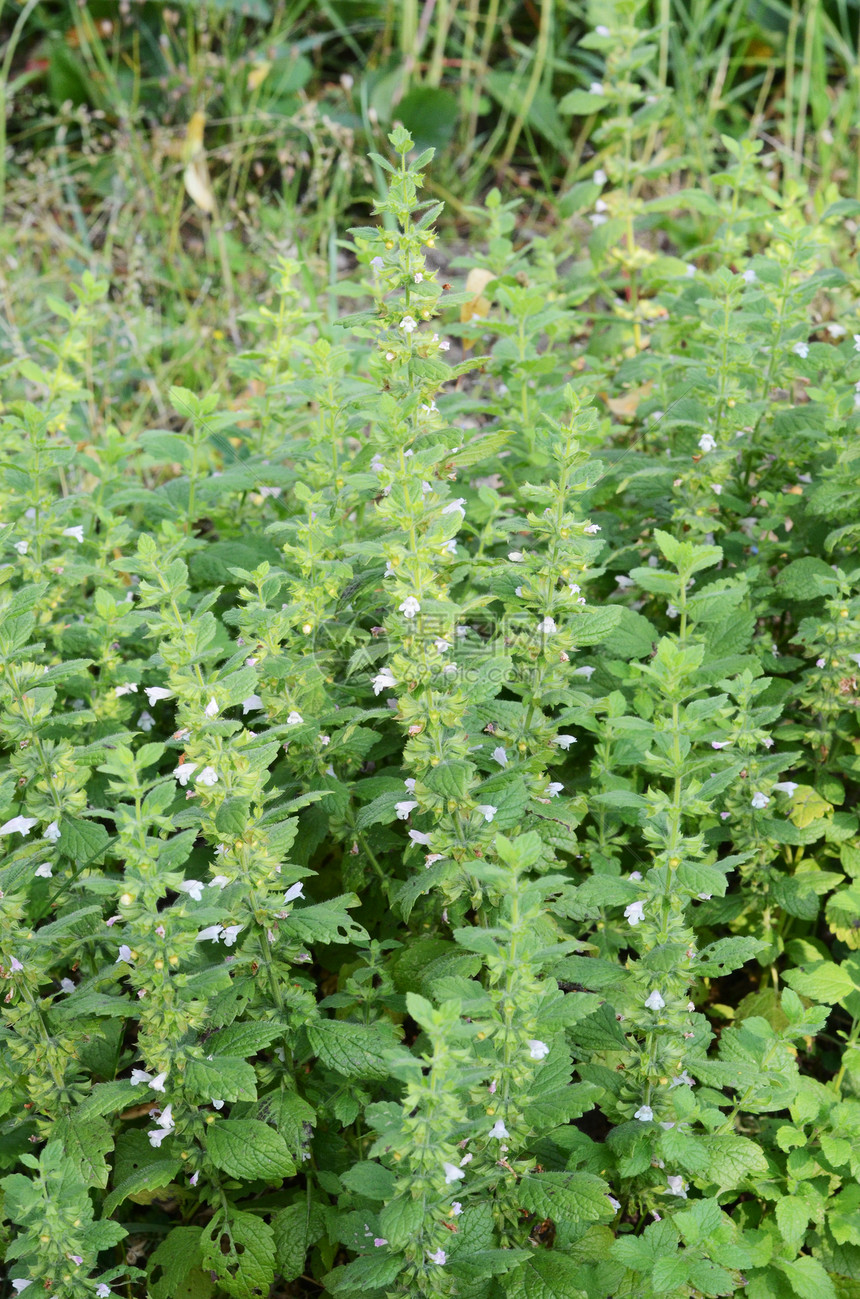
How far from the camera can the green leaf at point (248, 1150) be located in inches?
71.0

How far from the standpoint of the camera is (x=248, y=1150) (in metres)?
1.83

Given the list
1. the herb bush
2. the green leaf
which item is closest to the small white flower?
the herb bush

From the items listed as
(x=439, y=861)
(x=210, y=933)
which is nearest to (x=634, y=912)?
(x=439, y=861)

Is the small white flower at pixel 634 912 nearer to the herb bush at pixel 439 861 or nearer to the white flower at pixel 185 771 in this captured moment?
the herb bush at pixel 439 861

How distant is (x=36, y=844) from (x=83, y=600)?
82 cm

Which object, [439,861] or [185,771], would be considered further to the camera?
[439,861]

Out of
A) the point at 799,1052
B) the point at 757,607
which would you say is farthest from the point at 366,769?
the point at 799,1052

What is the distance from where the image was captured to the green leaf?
5.92 ft

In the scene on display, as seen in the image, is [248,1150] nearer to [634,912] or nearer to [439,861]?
[439,861]

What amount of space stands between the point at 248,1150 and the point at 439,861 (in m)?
0.55

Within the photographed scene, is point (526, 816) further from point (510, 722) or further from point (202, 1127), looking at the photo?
point (202, 1127)

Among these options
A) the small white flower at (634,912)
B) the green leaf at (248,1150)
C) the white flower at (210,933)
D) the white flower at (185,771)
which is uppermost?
the white flower at (185,771)

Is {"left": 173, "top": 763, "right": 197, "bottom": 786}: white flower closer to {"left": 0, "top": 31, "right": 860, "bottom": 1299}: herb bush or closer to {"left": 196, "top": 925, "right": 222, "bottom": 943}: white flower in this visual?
{"left": 0, "top": 31, "right": 860, "bottom": 1299}: herb bush

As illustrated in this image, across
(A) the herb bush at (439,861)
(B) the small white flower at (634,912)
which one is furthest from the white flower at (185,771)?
(B) the small white flower at (634,912)
